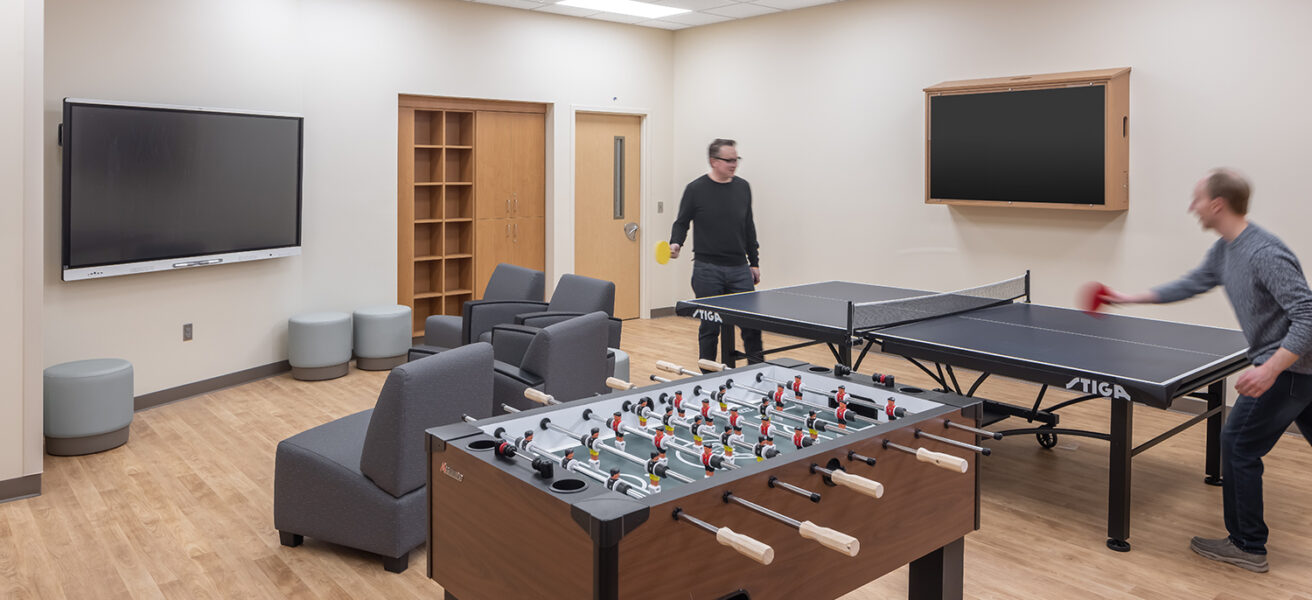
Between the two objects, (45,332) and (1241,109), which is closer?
(45,332)

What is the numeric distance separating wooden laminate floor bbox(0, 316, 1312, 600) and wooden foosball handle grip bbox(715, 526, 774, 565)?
169cm

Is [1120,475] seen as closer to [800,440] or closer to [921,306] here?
[921,306]

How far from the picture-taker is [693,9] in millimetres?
7723

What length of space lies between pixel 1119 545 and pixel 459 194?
566 centimetres

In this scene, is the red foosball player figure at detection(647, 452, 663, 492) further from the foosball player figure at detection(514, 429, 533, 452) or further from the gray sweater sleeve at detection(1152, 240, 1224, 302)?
the gray sweater sleeve at detection(1152, 240, 1224, 302)

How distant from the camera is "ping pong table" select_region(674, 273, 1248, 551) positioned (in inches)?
136

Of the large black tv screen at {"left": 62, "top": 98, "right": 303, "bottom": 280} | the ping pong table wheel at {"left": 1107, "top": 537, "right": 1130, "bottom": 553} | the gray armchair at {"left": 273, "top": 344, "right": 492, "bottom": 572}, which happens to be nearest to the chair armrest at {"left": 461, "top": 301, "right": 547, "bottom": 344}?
the large black tv screen at {"left": 62, "top": 98, "right": 303, "bottom": 280}

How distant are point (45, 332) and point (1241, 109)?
21.9 feet

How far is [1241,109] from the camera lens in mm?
5340

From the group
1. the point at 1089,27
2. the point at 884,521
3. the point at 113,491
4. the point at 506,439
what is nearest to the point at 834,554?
the point at 884,521

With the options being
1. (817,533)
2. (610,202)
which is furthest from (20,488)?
(610,202)

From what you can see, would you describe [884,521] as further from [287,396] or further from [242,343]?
[242,343]

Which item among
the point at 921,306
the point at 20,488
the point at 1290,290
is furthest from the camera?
the point at 921,306

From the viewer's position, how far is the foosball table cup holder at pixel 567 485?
75.2 inches
